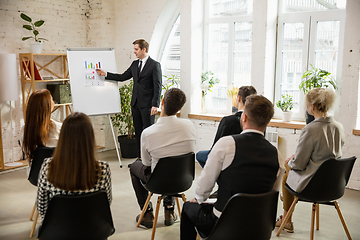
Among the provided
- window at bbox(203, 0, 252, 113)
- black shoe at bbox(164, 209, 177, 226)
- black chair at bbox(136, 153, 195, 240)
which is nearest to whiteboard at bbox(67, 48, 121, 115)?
window at bbox(203, 0, 252, 113)

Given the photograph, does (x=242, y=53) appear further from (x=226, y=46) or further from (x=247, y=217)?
(x=247, y=217)

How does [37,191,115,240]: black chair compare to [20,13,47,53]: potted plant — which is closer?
[37,191,115,240]: black chair

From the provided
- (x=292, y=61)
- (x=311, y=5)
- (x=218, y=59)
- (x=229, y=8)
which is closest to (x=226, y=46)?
(x=218, y=59)

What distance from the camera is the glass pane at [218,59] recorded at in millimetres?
5457

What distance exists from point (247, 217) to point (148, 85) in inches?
132

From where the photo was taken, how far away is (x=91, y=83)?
Answer: 16.6ft

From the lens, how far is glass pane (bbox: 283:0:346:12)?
452 centimetres

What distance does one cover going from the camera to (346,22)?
414 centimetres

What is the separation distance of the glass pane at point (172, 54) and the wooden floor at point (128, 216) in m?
2.36

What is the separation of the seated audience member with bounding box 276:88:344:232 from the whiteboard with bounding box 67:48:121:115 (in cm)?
318

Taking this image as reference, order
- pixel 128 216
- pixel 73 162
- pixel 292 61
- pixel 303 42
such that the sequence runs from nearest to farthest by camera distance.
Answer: pixel 73 162, pixel 128 216, pixel 303 42, pixel 292 61

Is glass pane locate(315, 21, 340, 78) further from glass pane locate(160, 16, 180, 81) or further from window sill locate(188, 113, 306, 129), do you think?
glass pane locate(160, 16, 180, 81)

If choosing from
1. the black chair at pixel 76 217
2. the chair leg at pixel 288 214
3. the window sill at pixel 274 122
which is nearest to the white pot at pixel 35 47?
the window sill at pixel 274 122

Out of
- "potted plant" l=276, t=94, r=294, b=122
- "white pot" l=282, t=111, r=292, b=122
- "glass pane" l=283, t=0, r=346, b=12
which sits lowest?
"white pot" l=282, t=111, r=292, b=122
